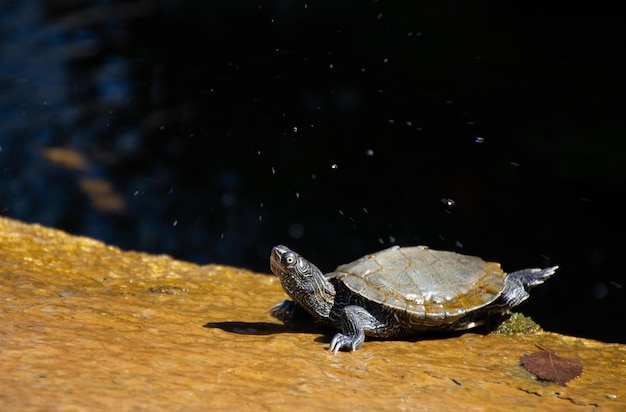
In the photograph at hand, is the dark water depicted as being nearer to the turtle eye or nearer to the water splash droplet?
the water splash droplet

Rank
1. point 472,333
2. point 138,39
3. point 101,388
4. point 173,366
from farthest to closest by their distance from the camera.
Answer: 1. point 138,39
2. point 472,333
3. point 173,366
4. point 101,388

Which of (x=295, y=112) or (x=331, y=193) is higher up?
(x=295, y=112)

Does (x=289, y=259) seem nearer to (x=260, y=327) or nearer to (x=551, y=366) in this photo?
(x=260, y=327)

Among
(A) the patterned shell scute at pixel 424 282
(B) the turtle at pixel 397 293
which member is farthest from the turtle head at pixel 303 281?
(A) the patterned shell scute at pixel 424 282

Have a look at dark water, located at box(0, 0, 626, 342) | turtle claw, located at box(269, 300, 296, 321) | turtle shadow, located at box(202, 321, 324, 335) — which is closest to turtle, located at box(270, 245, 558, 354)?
turtle shadow, located at box(202, 321, 324, 335)

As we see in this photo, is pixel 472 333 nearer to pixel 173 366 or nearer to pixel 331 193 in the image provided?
pixel 173 366

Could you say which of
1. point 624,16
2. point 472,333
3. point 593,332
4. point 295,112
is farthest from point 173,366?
point 624,16
